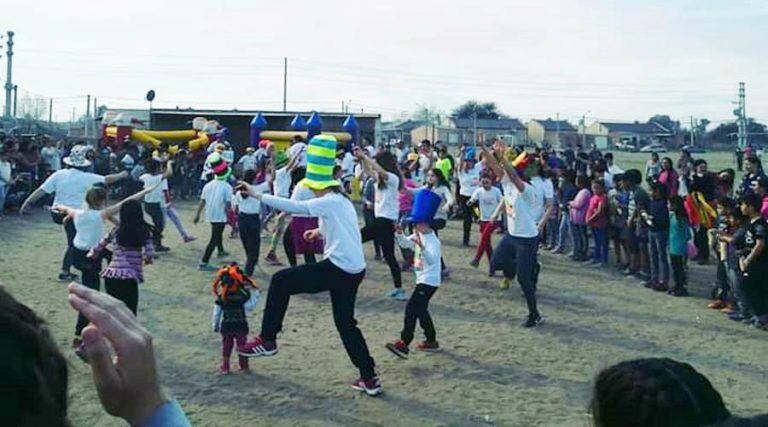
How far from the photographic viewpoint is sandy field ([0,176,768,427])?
622 centimetres

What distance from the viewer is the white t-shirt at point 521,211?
877cm

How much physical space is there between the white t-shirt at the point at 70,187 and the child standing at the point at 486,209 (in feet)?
18.4

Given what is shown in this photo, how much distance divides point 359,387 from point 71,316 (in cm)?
408

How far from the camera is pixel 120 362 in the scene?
1.35 m

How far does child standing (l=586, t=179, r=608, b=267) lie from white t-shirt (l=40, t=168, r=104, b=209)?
24.8 feet

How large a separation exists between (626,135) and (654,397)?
179ft

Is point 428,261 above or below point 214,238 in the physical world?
above

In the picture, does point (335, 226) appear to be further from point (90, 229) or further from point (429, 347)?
point (90, 229)

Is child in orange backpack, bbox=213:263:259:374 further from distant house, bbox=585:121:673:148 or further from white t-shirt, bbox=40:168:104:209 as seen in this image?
distant house, bbox=585:121:673:148

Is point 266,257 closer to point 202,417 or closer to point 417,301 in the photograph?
point 417,301

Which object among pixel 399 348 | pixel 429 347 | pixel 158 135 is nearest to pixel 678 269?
pixel 429 347

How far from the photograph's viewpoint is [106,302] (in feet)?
4.67

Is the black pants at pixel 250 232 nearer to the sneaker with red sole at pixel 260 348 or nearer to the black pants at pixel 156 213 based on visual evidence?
the black pants at pixel 156 213

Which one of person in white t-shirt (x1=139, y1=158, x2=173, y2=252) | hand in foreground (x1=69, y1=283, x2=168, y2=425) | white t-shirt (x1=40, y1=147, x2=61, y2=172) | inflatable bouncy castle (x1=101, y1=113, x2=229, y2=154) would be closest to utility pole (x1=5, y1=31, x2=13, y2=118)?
inflatable bouncy castle (x1=101, y1=113, x2=229, y2=154)
